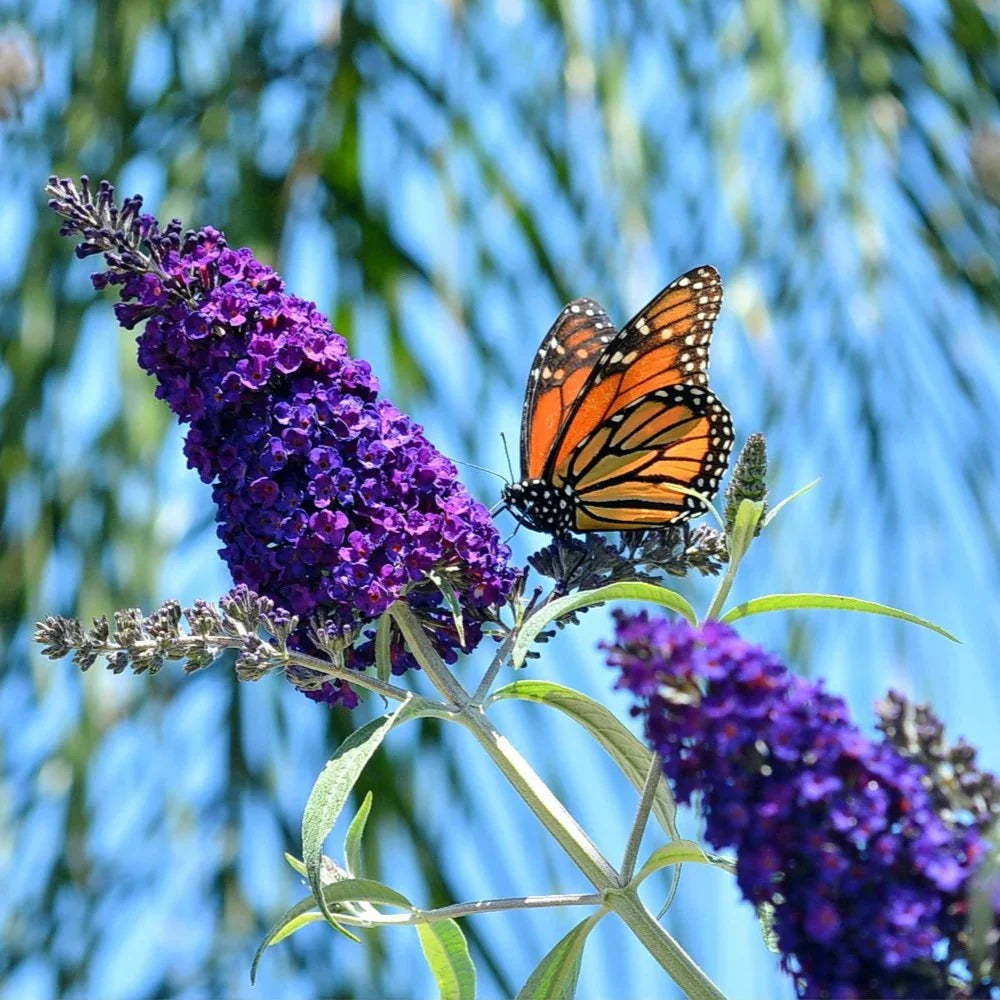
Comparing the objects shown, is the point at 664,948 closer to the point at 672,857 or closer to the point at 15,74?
the point at 672,857

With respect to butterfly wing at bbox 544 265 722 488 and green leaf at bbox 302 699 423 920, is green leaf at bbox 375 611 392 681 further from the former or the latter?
butterfly wing at bbox 544 265 722 488

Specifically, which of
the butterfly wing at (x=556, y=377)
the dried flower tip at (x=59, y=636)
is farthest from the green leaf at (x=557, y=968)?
the butterfly wing at (x=556, y=377)

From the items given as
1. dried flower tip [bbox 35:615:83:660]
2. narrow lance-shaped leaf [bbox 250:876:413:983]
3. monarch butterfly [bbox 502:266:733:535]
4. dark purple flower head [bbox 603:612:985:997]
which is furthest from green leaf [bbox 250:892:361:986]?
monarch butterfly [bbox 502:266:733:535]

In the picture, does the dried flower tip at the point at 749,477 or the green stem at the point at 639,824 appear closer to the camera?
the green stem at the point at 639,824

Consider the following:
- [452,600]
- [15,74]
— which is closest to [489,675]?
[452,600]

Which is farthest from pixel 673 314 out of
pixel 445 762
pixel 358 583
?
pixel 445 762

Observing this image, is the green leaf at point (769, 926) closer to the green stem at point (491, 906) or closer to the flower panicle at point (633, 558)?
the green stem at point (491, 906)
